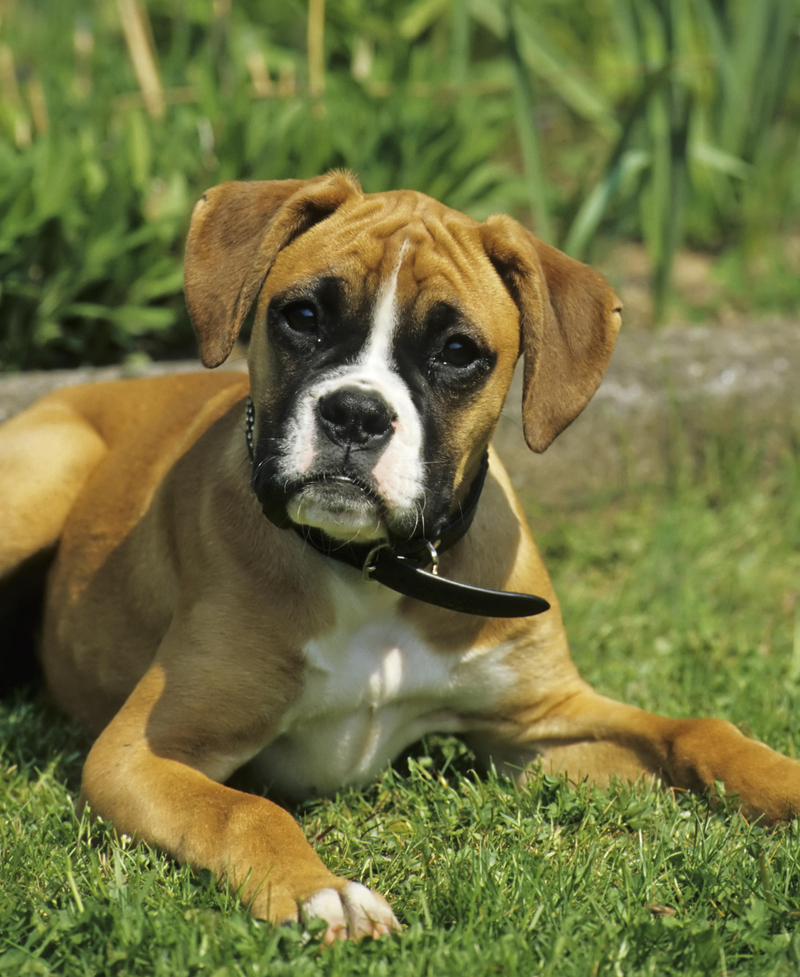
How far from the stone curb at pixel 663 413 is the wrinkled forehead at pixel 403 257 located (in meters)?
1.96

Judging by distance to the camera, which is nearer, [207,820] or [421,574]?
[207,820]

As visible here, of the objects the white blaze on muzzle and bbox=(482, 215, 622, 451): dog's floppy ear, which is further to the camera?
bbox=(482, 215, 622, 451): dog's floppy ear

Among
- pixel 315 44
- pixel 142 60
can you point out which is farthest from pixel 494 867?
pixel 142 60

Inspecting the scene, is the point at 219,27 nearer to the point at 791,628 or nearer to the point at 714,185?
the point at 714,185

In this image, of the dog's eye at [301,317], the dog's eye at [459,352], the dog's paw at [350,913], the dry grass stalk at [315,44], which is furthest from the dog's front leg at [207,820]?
the dry grass stalk at [315,44]

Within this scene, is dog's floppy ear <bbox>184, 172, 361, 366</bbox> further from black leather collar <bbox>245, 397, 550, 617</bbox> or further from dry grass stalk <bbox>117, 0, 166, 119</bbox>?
dry grass stalk <bbox>117, 0, 166, 119</bbox>

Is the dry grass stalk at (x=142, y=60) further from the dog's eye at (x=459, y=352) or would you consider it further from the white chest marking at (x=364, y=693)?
the white chest marking at (x=364, y=693)

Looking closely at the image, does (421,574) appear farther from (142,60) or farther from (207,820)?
(142,60)

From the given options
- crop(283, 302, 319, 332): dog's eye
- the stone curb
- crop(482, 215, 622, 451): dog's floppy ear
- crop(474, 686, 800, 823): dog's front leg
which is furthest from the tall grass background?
crop(474, 686, 800, 823): dog's front leg

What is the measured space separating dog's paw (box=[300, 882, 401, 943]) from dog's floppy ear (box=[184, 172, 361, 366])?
140 cm

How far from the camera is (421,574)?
3078mm

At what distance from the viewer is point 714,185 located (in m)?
7.13

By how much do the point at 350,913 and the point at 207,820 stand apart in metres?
0.46

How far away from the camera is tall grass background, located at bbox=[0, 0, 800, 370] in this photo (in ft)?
17.4
